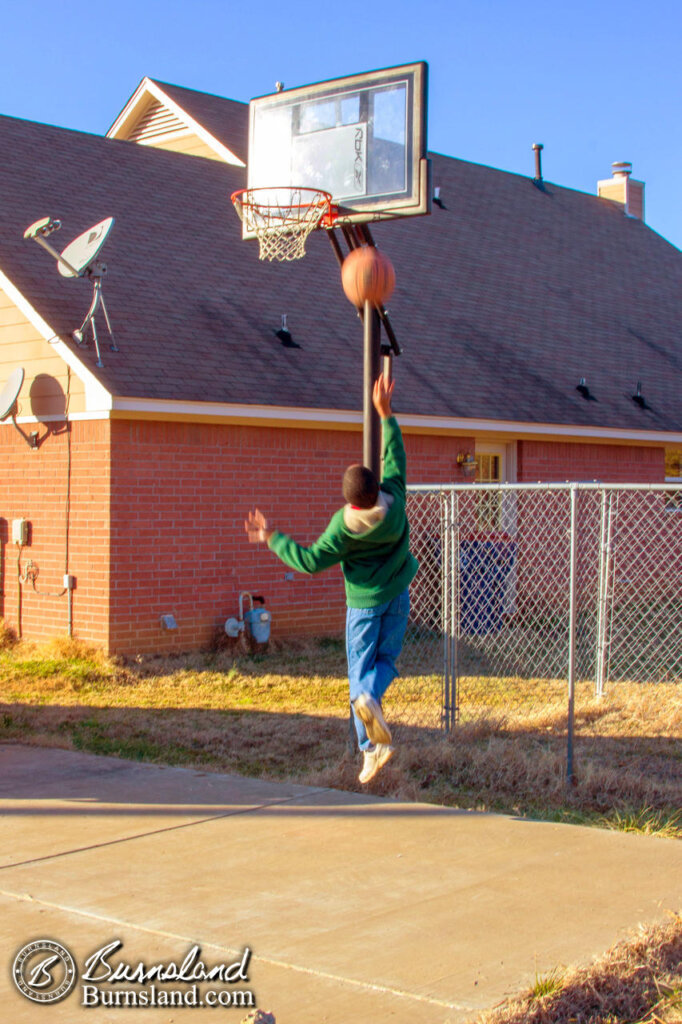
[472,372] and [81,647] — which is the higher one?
[472,372]

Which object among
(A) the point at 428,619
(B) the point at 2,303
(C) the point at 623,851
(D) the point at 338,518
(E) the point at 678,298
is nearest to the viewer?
(C) the point at 623,851

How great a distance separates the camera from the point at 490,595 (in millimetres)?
14906

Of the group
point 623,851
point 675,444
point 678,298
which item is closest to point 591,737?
point 623,851

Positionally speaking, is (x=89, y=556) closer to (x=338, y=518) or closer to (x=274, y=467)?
(x=274, y=467)

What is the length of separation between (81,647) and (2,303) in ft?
13.3

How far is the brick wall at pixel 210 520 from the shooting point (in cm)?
1219

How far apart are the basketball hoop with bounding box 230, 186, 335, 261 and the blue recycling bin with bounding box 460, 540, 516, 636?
20.3ft

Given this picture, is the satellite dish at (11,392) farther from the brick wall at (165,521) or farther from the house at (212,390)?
the brick wall at (165,521)

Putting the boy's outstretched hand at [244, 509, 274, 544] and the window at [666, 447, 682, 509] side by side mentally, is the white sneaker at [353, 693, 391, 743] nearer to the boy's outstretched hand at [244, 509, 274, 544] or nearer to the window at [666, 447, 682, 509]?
the boy's outstretched hand at [244, 509, 274, 544]

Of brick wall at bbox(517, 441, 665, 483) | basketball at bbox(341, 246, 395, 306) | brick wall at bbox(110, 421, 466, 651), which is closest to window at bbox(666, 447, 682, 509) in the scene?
brick wall at bbox(517, 441, 665, 483)

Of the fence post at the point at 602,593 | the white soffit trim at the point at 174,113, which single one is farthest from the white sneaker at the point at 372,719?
the white soffit trim at the point at 174,113

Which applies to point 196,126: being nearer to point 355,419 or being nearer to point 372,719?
point 355,419

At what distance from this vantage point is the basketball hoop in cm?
822

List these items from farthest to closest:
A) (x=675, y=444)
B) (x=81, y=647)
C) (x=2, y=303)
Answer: (x=675, y=444)
(x=2, y=303)
(x=81, y=647)
